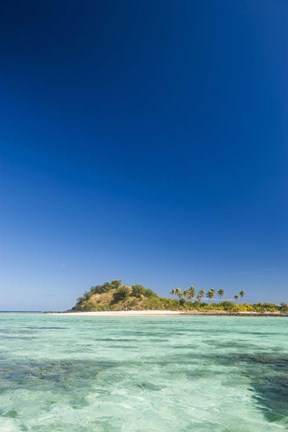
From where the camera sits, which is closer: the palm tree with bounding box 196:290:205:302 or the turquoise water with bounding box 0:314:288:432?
the turquoise water with bounding box 0:314:288:432

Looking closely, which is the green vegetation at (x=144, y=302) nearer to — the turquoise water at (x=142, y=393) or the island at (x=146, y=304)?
the island at (x=146, y=304)

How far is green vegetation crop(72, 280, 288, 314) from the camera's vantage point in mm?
95750

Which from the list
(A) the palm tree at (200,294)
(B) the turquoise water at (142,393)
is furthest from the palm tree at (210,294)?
(B) the turquoise water at (142,393)

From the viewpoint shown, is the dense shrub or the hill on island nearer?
the hill on island

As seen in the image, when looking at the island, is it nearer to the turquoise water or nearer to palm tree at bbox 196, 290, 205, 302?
palm tree at bbox 196, 290, 205, 302

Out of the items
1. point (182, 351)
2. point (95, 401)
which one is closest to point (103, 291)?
point (182, 351)

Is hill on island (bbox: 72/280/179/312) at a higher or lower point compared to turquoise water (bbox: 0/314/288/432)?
higher

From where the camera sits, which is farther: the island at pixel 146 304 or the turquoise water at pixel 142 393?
the island at pixel 146 304

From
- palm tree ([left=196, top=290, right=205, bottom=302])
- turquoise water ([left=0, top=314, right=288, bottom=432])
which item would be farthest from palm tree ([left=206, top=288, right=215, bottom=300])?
turquoise water ([left=0, top=314, right=288, bottom=432])

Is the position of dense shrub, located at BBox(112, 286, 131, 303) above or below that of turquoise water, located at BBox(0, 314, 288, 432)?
above

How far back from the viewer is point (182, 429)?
6.16 metres

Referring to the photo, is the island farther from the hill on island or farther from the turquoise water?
the turquoise water

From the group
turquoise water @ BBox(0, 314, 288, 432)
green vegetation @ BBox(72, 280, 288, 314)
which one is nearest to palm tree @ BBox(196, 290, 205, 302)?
green vegetation @ BBox(72, 280, 288, 314)

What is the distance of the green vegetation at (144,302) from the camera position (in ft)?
314
